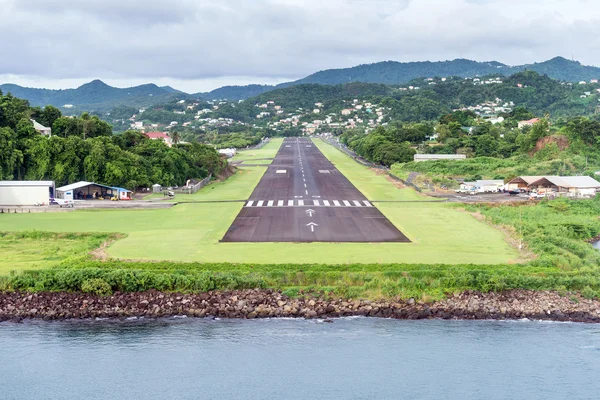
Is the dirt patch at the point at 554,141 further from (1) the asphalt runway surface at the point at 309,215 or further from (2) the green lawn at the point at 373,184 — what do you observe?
(1) the asphalt runway surface at the point at 309,215

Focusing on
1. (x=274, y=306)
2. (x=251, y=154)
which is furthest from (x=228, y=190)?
(x=251, y=154)

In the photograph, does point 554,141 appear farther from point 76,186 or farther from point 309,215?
point 76,186

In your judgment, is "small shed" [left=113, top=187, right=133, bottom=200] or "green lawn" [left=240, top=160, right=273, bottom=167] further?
"green lawn" [left=240, top=160, right=273, bottom=167]

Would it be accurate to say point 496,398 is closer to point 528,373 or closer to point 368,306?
point 528,373

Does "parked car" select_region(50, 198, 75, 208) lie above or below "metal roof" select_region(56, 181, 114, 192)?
below

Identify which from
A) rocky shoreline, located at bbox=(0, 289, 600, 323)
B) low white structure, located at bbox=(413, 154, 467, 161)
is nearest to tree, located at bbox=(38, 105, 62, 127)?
low white structure, located at bbox=(413, 154, 467, 161)

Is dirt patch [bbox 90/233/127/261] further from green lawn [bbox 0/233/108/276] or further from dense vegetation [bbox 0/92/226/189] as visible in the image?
dense vegetation [bbox 0/92/226/189]

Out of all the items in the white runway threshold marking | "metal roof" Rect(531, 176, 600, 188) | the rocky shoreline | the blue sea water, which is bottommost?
the blue sea water
